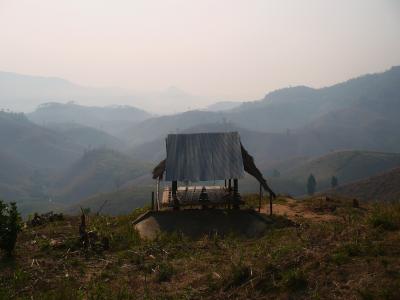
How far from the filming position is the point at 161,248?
15273 millimetres

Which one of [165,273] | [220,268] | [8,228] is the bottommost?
[165,273]

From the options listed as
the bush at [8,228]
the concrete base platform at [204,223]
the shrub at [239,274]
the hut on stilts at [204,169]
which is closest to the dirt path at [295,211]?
the hut on stilts at [204,169]

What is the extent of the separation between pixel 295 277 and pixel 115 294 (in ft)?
15.6

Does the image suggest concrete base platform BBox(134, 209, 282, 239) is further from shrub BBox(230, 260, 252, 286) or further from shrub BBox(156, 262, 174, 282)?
shrub BBox(230, 260, 252, 286)

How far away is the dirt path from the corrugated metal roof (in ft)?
12.6

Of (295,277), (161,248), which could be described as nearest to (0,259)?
(161,248)

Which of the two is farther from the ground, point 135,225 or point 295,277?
point 295,277

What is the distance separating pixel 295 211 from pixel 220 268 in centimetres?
1468

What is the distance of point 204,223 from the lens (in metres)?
21.1

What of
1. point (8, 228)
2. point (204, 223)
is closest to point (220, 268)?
point (8, 228)

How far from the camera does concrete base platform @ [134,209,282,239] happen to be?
65.0 feet

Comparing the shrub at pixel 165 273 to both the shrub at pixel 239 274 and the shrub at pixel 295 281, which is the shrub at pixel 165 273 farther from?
the shrub at pixel 295 281

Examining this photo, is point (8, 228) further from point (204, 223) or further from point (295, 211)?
point (295, 211)

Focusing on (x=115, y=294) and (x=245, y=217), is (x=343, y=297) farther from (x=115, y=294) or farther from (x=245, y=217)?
(x=245, y=217)
